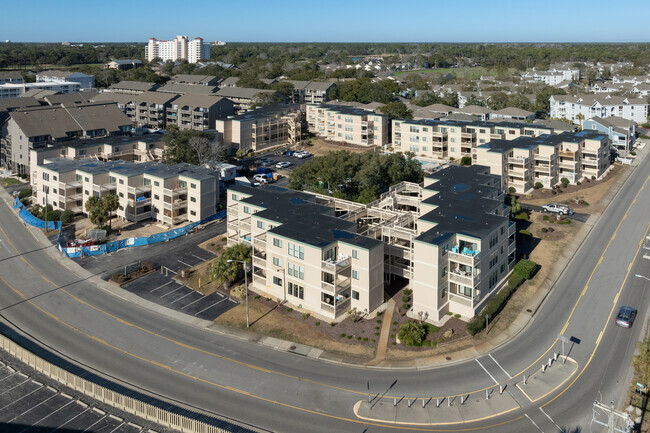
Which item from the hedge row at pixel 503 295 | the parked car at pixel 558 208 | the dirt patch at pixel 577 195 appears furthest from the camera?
the dirt patch at pixel 577 195

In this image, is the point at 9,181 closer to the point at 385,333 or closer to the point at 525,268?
the point at 385,333

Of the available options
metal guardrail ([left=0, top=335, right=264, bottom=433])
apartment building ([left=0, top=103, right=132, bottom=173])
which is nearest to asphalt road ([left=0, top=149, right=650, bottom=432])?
metal guardrail ([left=0, top=335, right=264, bottom=433])

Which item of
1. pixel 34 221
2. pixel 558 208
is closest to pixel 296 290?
pixel 558 208

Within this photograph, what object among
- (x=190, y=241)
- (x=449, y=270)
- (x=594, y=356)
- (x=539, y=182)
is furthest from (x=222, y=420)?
(x=539, y=182)

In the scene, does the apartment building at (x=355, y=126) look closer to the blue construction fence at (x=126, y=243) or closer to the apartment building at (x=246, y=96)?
the apartment building at (x=246, y=96)

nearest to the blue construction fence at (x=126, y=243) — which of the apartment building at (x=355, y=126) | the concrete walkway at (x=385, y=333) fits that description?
the concrete walkway at (x=385, y=333)
